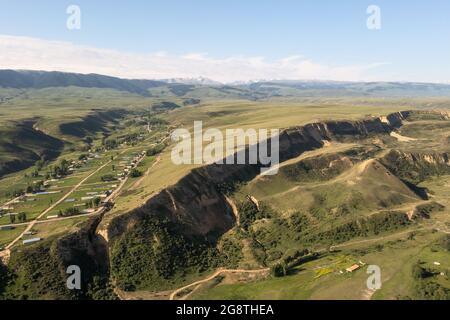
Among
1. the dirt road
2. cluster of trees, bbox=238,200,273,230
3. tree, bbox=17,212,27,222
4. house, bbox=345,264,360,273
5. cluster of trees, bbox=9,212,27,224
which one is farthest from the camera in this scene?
cluster of trees, bbox=238,200,273,230

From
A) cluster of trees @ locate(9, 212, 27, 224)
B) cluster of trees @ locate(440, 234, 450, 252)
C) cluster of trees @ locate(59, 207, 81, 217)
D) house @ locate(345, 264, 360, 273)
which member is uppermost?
cluster of trees @ locate(59, 207, 81, 217)

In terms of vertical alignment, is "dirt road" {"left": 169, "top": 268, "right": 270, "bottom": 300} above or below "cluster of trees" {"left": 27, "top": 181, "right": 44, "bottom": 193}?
below

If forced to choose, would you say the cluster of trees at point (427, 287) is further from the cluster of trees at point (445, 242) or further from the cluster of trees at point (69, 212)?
the cluster of trees at point (69, 212)

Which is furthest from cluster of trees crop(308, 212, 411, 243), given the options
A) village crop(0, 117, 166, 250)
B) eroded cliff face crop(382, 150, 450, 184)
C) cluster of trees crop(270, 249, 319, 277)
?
village crop(0, 117, 166, 250)

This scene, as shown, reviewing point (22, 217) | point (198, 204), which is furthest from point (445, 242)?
point (22, 217)

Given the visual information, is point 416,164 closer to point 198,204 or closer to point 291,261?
point 291,261

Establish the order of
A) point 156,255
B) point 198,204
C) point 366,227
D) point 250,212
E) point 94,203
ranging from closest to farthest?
point 156,255
point 366,227
point 94,203
point 198,204
point 250,212

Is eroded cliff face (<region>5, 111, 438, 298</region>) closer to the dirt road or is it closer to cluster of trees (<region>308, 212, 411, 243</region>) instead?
the dirt road

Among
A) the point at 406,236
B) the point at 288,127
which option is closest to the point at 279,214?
the point at 406,236

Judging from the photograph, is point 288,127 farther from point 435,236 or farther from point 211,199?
point 435,236

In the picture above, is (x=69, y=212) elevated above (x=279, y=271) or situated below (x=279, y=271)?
above

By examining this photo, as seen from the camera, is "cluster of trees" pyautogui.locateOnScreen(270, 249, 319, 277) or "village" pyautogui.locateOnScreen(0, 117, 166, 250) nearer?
"cluster of trees" pyautogui.locateOnScreen(270, 249, 319, 277)

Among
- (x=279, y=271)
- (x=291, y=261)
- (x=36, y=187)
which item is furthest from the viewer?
(x=36, y=187)
